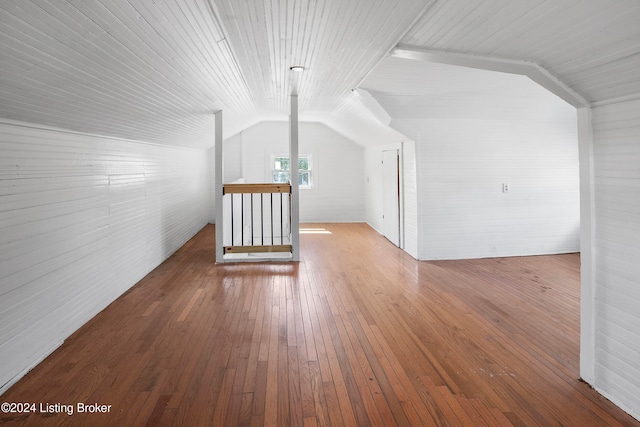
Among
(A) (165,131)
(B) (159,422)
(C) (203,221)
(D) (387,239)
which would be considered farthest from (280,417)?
(C) (203,221)

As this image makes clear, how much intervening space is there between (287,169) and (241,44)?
712 centimetres

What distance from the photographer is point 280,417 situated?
2.28 meters

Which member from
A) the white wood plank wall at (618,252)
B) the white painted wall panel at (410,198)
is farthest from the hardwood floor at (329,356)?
the white painted wall panel at (410,198)

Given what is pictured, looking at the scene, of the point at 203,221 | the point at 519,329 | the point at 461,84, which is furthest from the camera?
the point at 203,221

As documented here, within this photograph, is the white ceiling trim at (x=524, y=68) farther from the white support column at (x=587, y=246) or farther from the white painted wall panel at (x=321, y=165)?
the white painted wall panel at (x=321, y=165)

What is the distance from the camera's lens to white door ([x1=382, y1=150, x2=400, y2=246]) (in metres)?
7.40

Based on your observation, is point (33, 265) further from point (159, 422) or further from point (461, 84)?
point (461, 84)

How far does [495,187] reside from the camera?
6297 mm

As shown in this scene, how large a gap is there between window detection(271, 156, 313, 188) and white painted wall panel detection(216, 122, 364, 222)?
144 millimetres

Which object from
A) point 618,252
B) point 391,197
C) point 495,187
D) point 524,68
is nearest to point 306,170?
point 391,197

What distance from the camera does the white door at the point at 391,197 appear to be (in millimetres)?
7396

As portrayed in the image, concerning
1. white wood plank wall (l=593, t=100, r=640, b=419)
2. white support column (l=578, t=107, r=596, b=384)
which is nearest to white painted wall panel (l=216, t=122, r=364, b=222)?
white support column (l=578, t=107, r=596, b=384)

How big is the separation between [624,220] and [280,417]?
2.29m

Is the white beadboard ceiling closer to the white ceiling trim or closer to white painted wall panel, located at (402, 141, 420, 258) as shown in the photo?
the white ceiling trim
